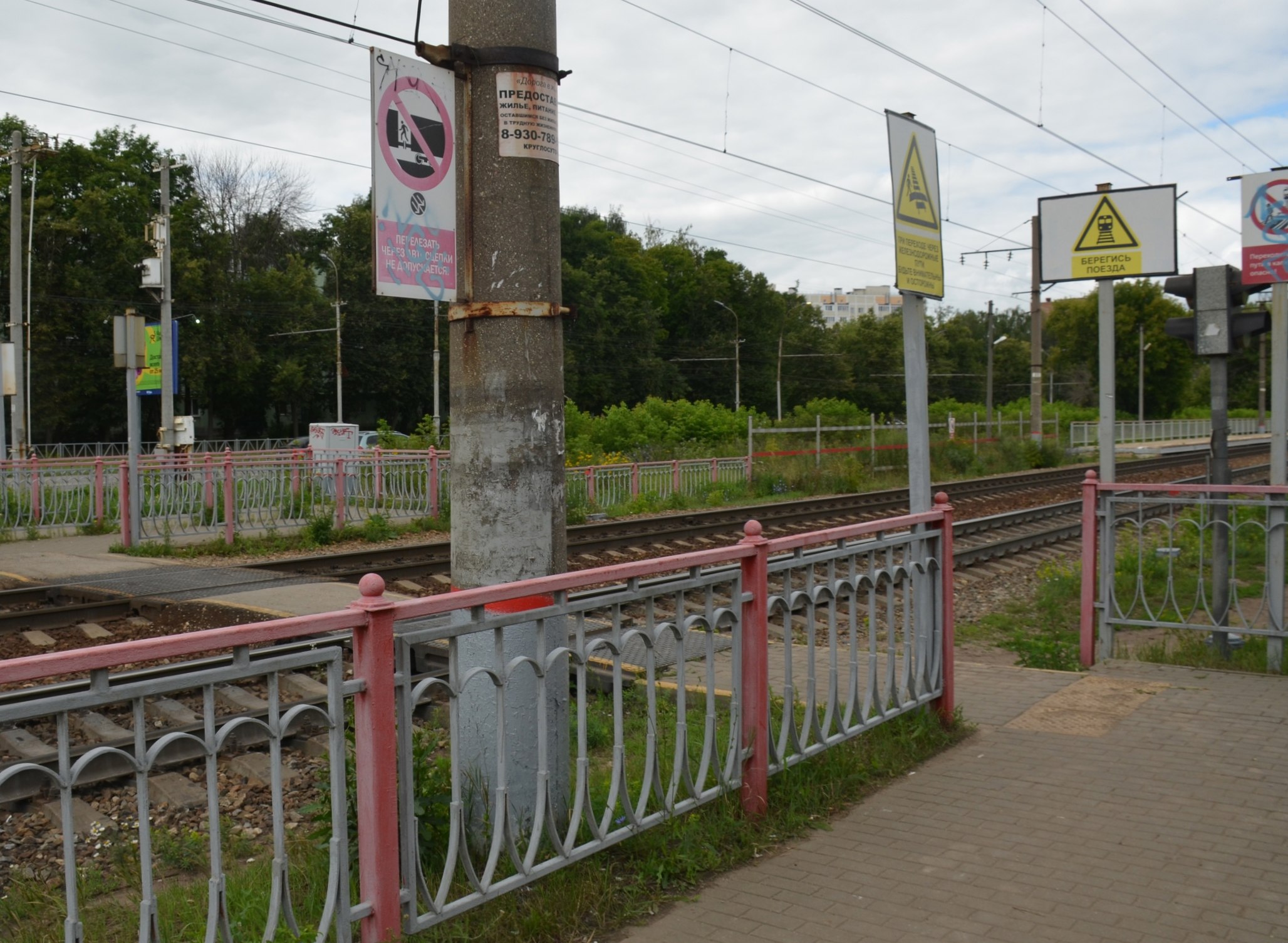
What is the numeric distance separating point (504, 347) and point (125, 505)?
44.2 feet

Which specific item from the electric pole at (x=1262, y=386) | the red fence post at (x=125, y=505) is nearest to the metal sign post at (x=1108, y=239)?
the red fence post at (x=125, y=505)

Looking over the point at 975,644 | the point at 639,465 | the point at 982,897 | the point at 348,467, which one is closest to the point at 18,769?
the point at 982,897

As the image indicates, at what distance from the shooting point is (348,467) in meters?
18.1

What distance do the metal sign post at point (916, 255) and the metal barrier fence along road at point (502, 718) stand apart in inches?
22.5

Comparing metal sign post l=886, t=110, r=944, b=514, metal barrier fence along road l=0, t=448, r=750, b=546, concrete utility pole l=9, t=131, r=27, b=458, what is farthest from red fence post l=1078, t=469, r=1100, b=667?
concrete utility pole l=9, t=131, r=27, b=458

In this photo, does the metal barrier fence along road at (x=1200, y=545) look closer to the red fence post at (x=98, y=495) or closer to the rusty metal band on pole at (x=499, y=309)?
the rusty metal band on pole at (x=499, y=309)

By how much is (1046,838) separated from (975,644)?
228 inches

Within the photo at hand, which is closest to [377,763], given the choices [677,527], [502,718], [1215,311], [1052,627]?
[502,718]

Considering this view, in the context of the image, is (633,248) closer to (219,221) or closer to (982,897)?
(219,221)

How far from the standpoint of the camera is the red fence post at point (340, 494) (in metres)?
17.5

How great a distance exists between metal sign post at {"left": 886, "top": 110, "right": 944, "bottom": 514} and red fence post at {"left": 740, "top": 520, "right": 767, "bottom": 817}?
2007 mm

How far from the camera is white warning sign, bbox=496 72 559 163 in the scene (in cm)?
423

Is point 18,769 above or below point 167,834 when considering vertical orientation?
above

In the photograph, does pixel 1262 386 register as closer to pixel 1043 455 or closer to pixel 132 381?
pixel 1043 455
